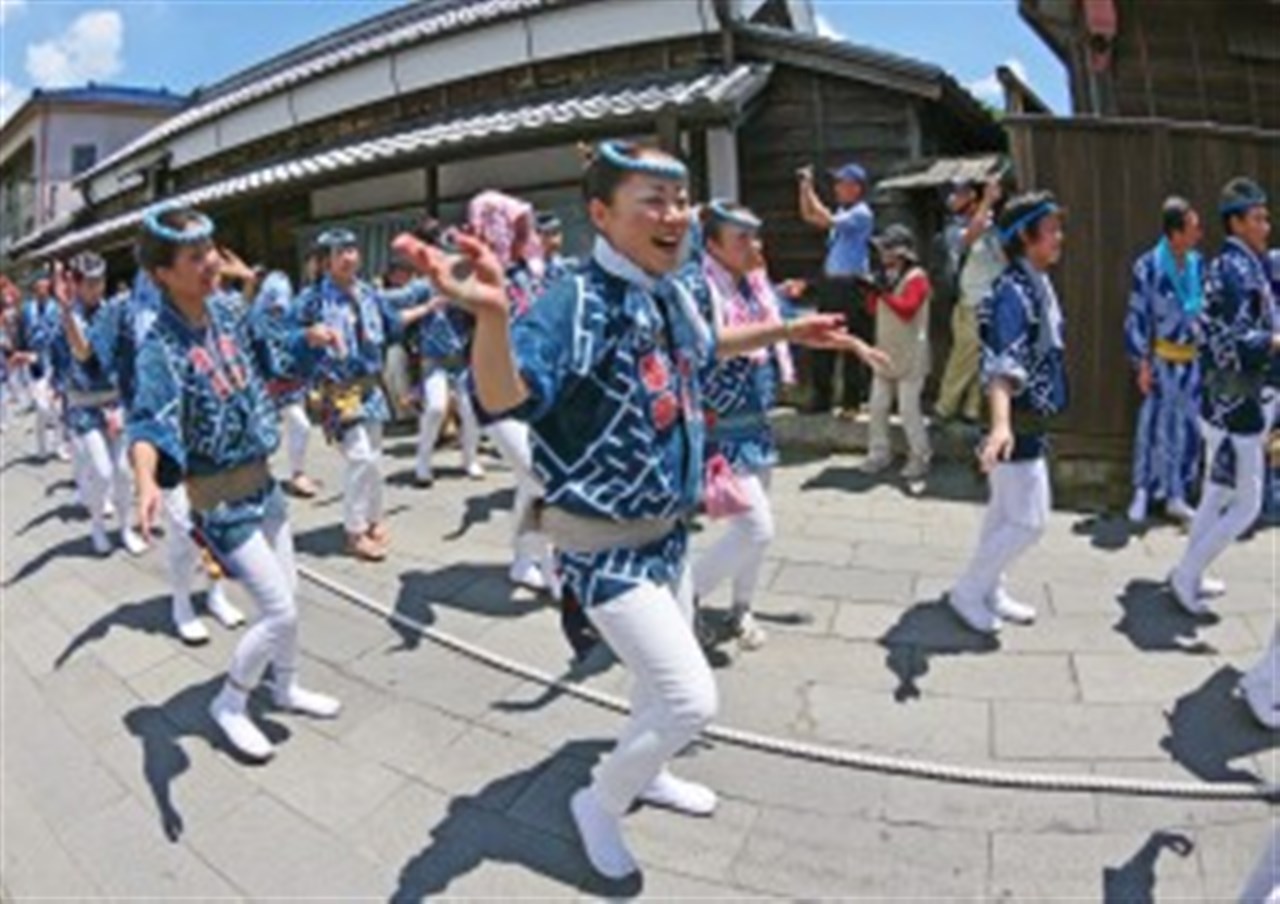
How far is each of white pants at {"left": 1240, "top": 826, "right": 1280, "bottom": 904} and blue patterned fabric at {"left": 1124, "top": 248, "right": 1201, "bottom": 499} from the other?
13.0ft

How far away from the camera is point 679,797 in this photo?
344 centimetres

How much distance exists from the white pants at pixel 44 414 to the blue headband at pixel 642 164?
34.1 feet

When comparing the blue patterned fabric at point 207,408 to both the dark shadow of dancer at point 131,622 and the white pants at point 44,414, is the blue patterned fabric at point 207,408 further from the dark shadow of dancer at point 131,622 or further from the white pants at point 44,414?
the white pants at point 44,414

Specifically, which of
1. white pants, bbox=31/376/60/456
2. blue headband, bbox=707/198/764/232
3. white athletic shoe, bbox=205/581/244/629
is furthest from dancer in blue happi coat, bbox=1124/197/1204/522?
white pants, bbox=31/376/60/456

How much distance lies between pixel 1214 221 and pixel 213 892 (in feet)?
22.1

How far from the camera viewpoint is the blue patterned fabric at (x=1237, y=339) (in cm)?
458

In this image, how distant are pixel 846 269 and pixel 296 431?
467 cm

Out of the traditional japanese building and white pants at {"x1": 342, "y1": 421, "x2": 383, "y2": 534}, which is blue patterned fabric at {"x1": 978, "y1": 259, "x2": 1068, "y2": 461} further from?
the traditional japanese building

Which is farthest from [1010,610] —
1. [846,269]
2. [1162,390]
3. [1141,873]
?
[846,269]

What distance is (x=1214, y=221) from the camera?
6586mm

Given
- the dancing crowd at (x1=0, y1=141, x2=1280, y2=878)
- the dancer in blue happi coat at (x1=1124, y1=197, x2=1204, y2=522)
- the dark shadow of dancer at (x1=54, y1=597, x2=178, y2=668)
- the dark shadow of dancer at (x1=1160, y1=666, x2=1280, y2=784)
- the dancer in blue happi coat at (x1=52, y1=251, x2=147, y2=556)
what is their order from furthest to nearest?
the dancer in blue happi coat at (x1=52, y1=251, x2=147, y2=556)
the dancer in blue happi coat at (x1=1124, y1=197, x2=1204, y2=522)
the dark shadow of dancer at (x1=54, y1=597, x2=178, y2=668)
the dark shadow of dancer at (x1=1160, y1=666, x2=1280, y2=784)
the dancing crowd at (x1=0, y1=141, x2=1280, y2=878)

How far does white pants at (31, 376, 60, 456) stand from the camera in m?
11.3

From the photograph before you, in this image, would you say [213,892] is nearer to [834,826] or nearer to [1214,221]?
[834,826]

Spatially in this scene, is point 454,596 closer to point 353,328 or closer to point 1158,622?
point 353,328
